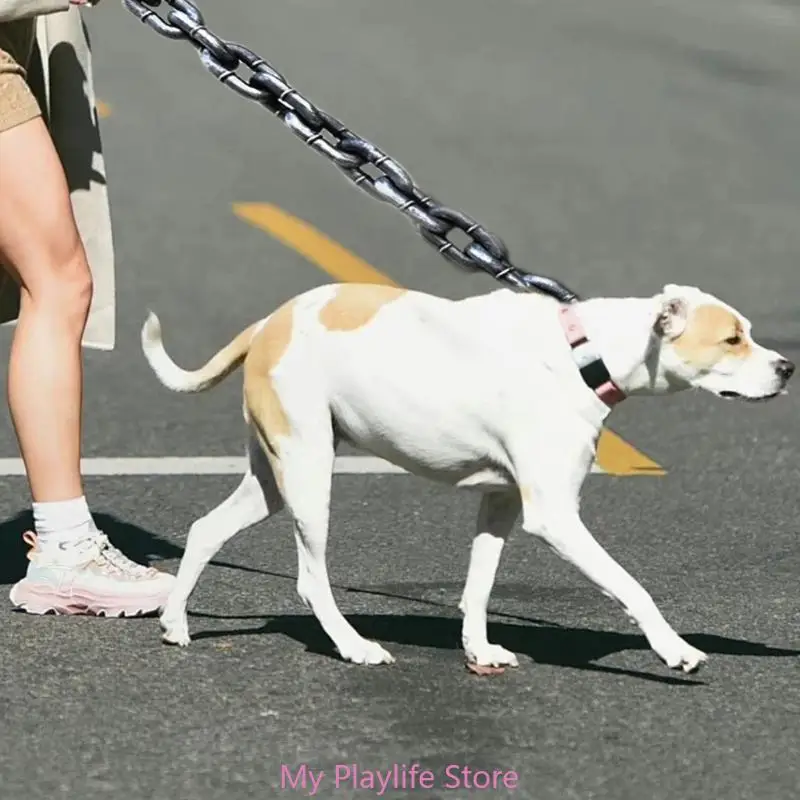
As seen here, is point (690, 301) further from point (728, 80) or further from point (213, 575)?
point (728, 80)

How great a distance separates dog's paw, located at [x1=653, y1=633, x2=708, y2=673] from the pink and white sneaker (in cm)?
148

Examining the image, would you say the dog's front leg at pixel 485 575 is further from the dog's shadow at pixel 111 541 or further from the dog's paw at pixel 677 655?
the dog's shadow at pixel 111 541

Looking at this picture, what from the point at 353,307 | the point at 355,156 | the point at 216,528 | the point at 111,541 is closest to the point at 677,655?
the point at 353,307

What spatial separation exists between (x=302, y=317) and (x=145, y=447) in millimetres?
2716

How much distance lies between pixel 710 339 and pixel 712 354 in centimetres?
4

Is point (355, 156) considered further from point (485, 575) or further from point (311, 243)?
point (311, 243)

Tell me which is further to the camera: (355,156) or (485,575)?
(355,156)

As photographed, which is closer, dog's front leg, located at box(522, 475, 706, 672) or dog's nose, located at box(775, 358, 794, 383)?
dog's front leg, located at box(522, 475, 706, 672)

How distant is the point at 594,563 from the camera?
486cm

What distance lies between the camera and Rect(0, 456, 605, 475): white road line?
7.36 metres

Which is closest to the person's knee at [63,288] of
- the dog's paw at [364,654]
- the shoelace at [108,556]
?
the shoelace at [108,556]

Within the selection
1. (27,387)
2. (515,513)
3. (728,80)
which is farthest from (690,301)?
(728,80)

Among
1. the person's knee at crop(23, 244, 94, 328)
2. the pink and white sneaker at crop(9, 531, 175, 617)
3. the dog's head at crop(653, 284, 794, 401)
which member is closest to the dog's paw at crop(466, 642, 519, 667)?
the dog's head at crop(653, 284, 794, 401)

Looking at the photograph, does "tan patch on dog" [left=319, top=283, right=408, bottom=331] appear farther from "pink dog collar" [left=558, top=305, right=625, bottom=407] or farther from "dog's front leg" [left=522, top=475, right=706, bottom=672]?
"dog's front leg" [left=522, top=475, right=706, bottom=672]
